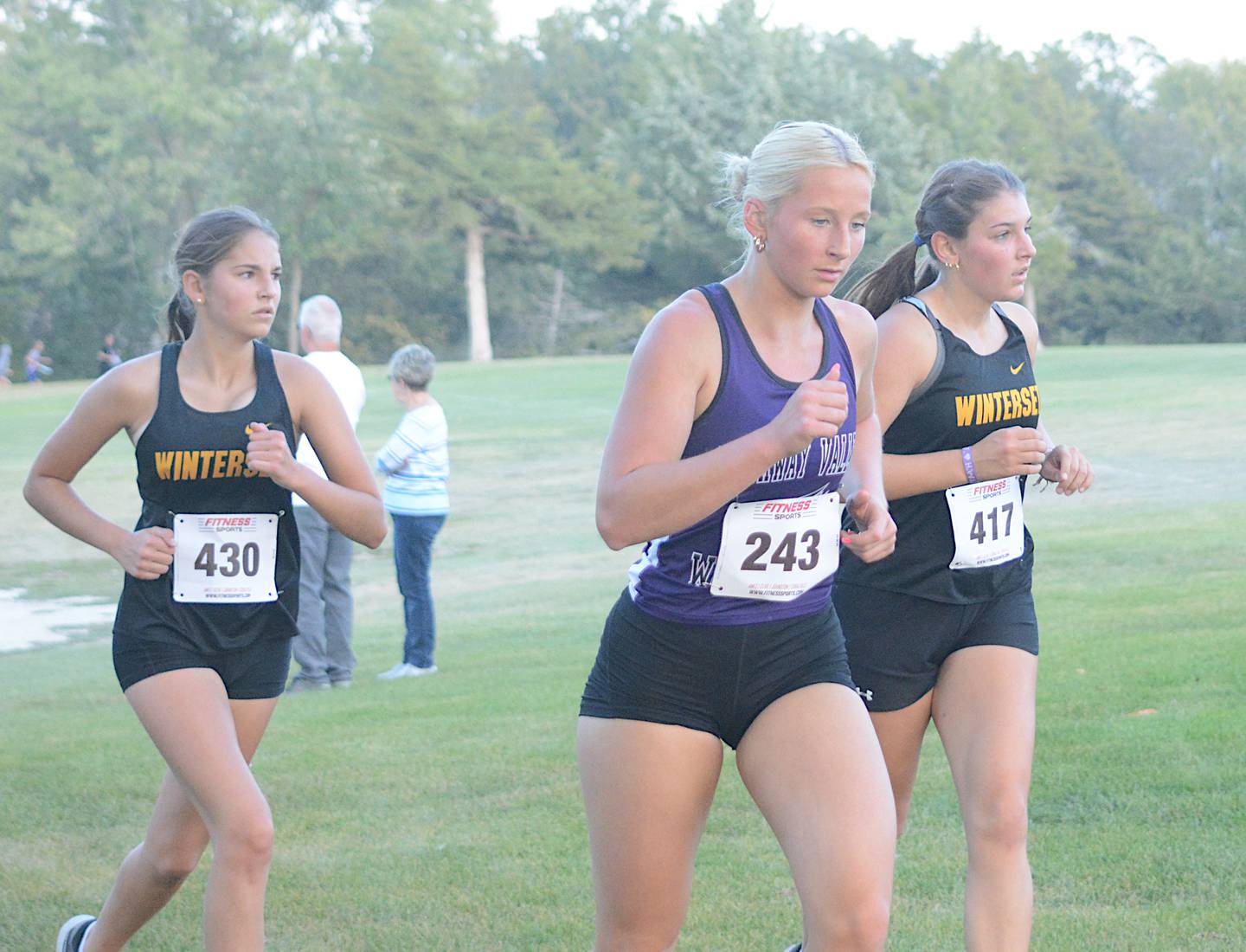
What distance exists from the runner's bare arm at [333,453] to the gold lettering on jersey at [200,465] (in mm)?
188

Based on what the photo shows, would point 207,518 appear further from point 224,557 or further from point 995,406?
point 995,406

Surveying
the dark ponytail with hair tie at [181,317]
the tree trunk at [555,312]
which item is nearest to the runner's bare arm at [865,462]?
the dark ponytail with hair tie at [181,317]

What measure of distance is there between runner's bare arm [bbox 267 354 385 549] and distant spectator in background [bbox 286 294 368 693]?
4.65m

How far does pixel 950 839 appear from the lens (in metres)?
5.38

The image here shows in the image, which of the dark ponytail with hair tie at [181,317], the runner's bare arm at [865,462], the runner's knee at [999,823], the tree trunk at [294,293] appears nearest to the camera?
the runner's bare arm at [865,462]

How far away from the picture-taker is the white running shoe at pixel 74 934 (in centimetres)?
425

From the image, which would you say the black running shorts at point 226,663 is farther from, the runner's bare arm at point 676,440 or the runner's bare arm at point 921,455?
the runner's bare arm at point 921,455

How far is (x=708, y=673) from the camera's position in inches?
129

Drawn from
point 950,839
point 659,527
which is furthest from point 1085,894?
point 659,527

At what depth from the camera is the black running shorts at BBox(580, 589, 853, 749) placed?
3287mm

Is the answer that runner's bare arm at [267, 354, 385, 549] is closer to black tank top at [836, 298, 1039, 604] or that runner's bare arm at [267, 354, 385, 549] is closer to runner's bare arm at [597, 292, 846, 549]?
runner's bare arm at [597, 292, 846, 549]

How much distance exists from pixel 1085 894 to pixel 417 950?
6.42ft

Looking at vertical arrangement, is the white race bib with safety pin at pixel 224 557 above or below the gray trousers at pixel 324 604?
above

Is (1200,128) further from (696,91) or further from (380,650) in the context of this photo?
(380,650)
